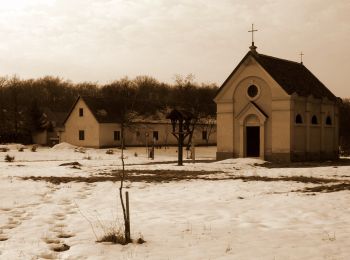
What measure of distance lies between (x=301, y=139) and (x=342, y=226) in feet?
76.1

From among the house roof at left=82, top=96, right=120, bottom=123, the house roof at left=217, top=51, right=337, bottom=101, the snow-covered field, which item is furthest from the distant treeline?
the snow-covered field

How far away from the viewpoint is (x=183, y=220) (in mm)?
10148

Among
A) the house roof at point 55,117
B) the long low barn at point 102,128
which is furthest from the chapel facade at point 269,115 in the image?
the house roof at point 55,117

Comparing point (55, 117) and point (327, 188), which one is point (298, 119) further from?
point (55, 117)

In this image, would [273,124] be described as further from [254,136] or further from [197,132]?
[197,132]

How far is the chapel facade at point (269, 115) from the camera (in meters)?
30.7

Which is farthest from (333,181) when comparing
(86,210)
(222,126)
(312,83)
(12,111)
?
(12,111)

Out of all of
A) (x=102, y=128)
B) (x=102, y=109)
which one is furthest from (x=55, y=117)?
(x=102, y=128)

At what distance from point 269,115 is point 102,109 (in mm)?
28831

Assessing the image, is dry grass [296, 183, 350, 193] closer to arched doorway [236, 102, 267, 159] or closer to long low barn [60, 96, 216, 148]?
arched doorway [236, 102, 267, 159]

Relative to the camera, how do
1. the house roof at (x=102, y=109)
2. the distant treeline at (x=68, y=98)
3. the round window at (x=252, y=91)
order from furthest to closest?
1. the distant treeline at (x=68, y=98)
2. the house roof at (x=102, y=109)
3. the round window at (x=252, y=91)

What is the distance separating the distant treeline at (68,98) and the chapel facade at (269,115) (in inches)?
1080

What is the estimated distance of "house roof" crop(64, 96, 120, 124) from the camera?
54625 millimetres

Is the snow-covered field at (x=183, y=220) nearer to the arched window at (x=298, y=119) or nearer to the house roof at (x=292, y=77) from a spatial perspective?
the arched window at (x=298, y=119)
